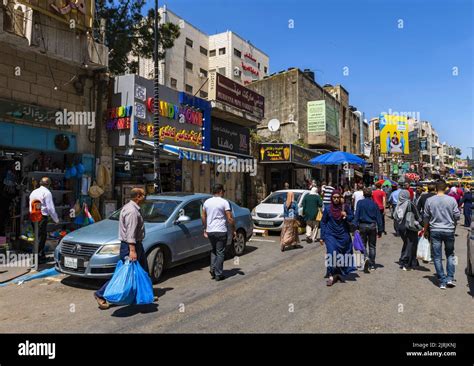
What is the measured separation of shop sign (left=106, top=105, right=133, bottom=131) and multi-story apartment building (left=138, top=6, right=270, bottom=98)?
89.3 ft

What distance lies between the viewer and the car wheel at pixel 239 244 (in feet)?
29.9

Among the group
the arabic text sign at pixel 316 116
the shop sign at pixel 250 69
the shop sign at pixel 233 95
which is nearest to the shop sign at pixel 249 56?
the shop sign at pixel 250 69

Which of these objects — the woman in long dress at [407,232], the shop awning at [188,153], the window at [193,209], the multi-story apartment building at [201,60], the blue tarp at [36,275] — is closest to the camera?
the blue tarp at [36,275]

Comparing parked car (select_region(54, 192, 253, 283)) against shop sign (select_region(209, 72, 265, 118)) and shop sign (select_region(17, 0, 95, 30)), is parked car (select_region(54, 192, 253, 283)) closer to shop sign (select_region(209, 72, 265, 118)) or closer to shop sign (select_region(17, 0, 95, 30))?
shop sign (select_region(17, 0, 95, 30))

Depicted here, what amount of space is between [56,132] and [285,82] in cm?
2039

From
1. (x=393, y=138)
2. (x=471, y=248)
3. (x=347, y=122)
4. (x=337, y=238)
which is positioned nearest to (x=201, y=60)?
(x=347, y=122)

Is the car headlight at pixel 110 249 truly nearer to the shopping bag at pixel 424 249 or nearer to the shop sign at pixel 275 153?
the shopping bag at pixel 424 249

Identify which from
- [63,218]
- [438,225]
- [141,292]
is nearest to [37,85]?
[63,218]

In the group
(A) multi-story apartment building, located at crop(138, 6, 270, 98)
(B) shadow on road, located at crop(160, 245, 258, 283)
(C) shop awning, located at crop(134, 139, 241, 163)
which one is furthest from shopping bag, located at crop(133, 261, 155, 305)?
(A) multi-story apartment building, located at crop(138, 6, 270, 98)

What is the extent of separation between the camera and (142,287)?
16.0 ft

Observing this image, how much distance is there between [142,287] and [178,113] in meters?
10.1

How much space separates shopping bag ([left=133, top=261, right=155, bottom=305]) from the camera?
190 inches

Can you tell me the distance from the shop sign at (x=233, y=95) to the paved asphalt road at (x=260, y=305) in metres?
10.2

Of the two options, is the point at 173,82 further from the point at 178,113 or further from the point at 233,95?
the point at 178,113
